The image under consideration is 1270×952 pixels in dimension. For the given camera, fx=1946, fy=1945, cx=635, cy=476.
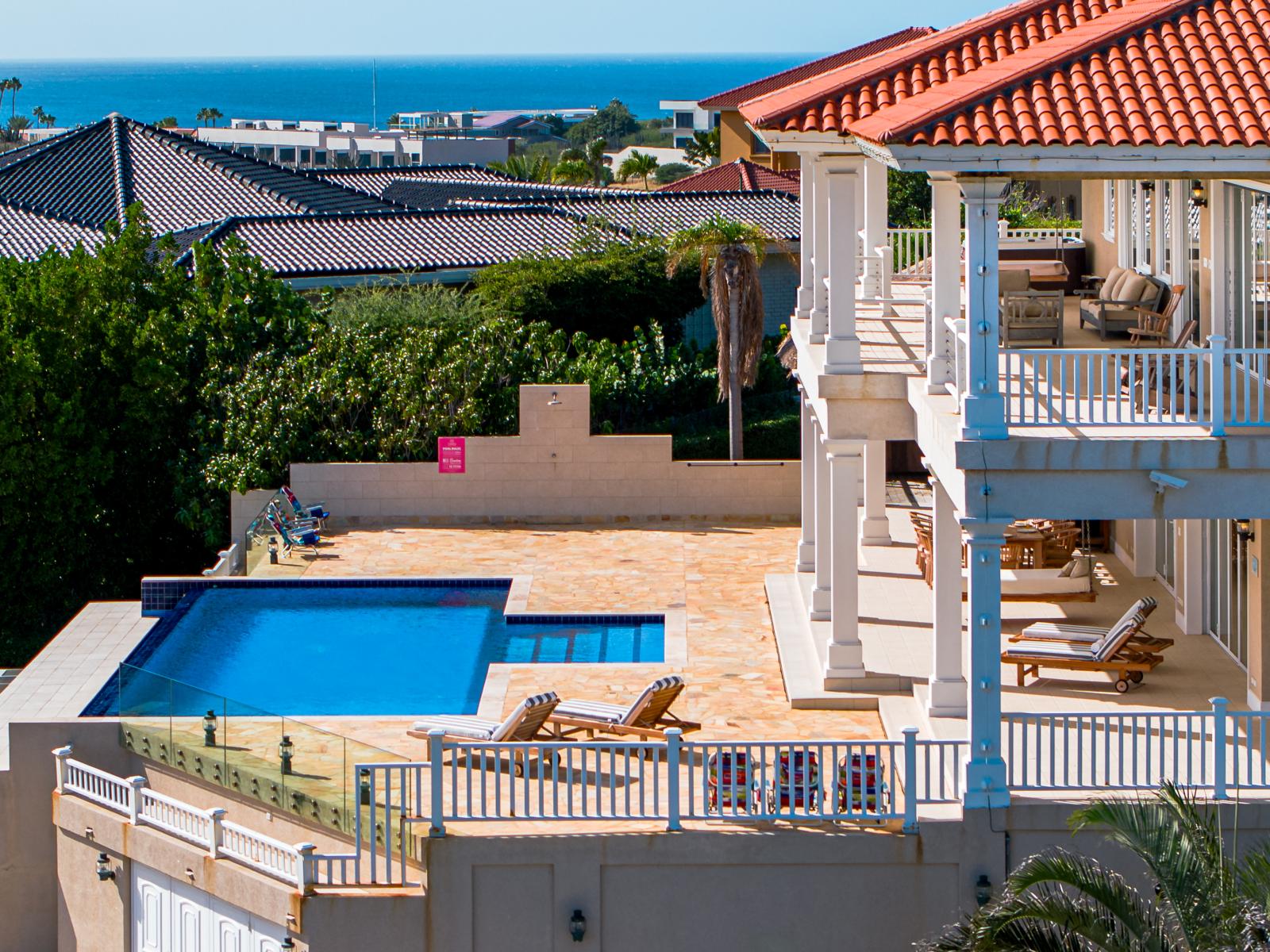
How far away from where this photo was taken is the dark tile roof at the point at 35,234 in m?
42.6

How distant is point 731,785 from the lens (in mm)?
15742

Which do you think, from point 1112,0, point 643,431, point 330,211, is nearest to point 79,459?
point 643,431

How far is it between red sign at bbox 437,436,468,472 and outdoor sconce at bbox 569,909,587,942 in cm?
1307

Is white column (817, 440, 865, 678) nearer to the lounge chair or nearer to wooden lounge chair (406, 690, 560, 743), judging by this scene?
the lounge chair

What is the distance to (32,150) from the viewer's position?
2074 inches

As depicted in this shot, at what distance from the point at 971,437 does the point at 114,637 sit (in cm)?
1246

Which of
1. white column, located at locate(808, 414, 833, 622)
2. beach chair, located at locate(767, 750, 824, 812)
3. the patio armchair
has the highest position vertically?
the patio armchair

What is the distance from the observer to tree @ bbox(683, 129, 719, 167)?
9512cm

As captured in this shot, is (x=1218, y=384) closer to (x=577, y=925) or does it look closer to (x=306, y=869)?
(x=577, y=925)

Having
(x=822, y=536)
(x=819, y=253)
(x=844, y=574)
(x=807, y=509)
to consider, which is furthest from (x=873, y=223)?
(x=844, y=574)

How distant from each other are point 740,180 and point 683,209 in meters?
12.1

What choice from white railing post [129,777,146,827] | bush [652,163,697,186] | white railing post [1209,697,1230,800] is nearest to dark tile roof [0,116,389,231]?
white railing post [129,777,146,827]

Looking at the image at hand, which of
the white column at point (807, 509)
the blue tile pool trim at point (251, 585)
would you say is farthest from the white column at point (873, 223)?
the blue tile pool trim at point (251, 585)

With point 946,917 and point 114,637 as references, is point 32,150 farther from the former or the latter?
point 946,917
